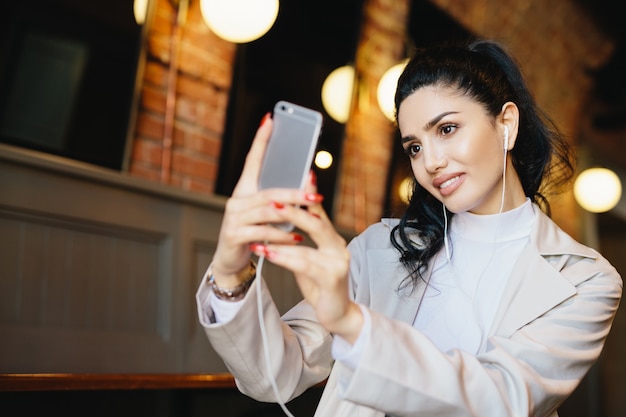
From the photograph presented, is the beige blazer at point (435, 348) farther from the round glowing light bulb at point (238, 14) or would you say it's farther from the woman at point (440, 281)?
the round glowing light bulb at point (238, 14)

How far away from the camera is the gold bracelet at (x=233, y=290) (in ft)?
3.83

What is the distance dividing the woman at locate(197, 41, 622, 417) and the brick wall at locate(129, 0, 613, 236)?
0.67 meters

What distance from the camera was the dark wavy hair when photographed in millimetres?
1594

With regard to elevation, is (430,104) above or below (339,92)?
below

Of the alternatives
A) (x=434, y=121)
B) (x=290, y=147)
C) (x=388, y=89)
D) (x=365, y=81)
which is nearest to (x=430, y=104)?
(x=434, y=121)

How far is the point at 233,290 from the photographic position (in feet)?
3.84

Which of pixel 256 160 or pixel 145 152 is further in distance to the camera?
pixel 145 152

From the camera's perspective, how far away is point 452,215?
1709 mm

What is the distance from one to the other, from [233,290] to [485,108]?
0.76 metres

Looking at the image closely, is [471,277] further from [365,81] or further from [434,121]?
[365,81]

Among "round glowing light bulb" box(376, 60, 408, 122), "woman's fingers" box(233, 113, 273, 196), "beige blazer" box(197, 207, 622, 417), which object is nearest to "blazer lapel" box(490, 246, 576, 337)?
"beige blazer" box(197, 207, 622, 417)

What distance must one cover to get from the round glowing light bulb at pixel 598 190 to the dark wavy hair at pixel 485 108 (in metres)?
4.03

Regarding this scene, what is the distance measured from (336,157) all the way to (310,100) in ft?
1.31

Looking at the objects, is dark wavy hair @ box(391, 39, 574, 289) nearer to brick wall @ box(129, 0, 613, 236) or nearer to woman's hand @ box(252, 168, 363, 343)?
brick wall @ box(129, 0, 613, 236)
